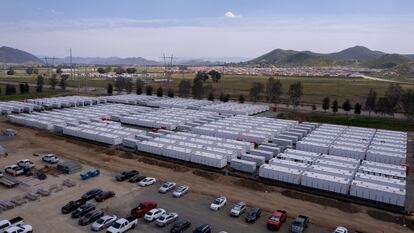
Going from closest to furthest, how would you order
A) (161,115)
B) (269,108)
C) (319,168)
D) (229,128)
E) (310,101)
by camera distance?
(319,168)
(229,128)
(161,115)
(269,108)
(310,101)

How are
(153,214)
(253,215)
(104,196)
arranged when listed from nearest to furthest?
(153,214), (253,215), (104,196)

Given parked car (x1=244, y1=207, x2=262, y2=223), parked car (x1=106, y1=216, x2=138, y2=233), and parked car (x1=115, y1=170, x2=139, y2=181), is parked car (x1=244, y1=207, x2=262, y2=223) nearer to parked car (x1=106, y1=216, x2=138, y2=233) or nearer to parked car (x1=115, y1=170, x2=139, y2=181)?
parked car (x1=106, y1=216, x2=138, y2=233)

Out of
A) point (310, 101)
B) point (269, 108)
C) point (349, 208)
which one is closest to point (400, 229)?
point (349, 208)

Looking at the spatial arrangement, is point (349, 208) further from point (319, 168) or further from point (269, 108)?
point (269, 108)

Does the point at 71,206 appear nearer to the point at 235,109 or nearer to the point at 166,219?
the point at 166,219

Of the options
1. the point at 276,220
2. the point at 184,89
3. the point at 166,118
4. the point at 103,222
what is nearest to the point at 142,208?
the point at 103,222

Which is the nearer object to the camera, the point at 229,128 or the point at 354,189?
the point at 354,189

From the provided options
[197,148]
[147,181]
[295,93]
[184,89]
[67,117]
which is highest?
[295,93]
